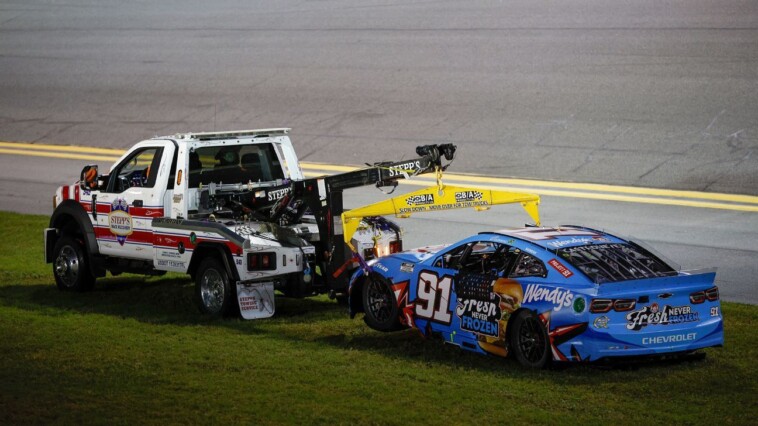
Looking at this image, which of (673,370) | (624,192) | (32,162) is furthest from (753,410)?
(32,162)

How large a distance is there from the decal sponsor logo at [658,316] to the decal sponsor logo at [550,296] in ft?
1.80

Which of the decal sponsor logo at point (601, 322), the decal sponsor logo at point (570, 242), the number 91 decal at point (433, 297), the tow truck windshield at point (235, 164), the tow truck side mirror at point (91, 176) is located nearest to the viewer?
the decal sponsor logo at point (601, 322)

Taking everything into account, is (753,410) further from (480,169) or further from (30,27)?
(30,27)

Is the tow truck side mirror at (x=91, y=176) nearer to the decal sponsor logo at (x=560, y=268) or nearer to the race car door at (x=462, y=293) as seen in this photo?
the race car door at (x=462, y=293)

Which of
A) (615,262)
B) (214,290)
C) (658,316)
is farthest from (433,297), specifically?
(214,290)

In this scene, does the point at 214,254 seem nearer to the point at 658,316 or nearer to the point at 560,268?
the point at 560,268

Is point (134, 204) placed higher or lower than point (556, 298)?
higher

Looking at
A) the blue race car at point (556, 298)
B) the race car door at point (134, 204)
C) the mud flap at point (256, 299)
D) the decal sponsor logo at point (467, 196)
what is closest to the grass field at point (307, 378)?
the mud flap at point (256, 299)

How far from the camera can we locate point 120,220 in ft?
51.9

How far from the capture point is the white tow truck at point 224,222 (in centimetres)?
1423

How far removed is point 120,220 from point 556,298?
6736 millimetres

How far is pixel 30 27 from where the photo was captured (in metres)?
40.6

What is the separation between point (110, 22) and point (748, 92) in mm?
21390

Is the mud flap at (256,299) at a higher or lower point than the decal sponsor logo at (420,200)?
lower
